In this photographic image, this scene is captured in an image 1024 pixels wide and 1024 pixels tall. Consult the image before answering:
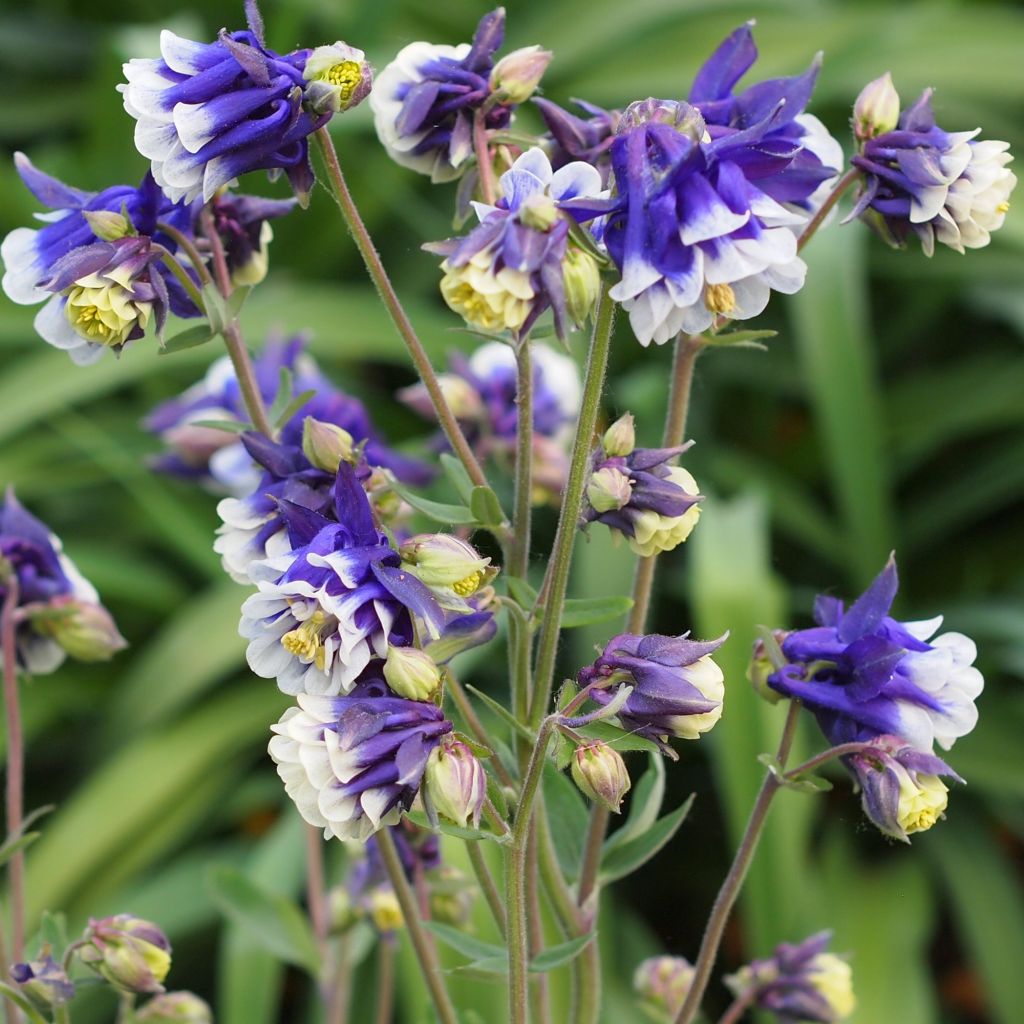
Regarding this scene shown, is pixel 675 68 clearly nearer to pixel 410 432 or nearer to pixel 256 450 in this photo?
pixel 410 432

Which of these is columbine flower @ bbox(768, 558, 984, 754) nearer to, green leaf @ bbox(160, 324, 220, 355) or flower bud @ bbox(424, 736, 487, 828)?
flower bud @ bbox(424, 736, 487, 828)

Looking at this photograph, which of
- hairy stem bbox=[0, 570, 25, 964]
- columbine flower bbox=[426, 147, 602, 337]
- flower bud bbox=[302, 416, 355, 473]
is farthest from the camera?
hairy stem bbox=[0, 570, 25, 964]

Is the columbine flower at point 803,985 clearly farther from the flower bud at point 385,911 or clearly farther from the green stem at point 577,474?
the green stem at point 577,474

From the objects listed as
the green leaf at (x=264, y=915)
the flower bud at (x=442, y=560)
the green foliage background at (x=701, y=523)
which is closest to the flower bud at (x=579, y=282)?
the flower bud at (x=442, y=560)

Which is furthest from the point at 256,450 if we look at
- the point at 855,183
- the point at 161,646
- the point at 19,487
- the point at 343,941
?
the point at 19,487

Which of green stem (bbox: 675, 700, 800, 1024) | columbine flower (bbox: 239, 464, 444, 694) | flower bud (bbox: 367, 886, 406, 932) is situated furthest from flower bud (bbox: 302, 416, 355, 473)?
flower bud (bbox: 367, 886, 406, 932)

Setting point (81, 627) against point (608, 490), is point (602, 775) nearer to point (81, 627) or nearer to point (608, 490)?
point (608, 490)
